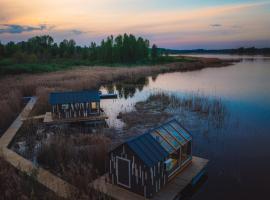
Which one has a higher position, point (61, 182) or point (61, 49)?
point (61, 49)

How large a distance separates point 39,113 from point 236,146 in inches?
486

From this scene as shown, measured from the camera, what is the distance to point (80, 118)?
1274 centimetres

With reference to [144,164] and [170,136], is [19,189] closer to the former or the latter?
[144,164]

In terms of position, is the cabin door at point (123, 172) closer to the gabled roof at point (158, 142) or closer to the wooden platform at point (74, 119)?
the gabled roof at point (158, 142)

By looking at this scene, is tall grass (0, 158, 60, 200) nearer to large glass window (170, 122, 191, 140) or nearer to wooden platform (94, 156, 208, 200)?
wooden platform (94, 156, 208, 200)

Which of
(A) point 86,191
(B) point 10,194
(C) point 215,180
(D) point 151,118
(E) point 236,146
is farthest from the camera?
(D) point 151,118

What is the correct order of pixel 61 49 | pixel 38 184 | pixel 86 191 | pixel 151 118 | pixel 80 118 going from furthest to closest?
pixel 61 49
pixel 151 118
pixel 80 118
pixel 38 184
pixel 86 191

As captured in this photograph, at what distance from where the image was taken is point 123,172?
18.9 feet

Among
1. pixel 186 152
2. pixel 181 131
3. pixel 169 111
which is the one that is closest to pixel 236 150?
pixel 186 152

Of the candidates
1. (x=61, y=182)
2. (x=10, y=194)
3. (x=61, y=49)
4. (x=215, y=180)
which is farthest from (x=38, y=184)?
(x=61, y=49)

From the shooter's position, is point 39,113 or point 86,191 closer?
point 86,191

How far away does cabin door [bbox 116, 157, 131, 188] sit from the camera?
562 cm

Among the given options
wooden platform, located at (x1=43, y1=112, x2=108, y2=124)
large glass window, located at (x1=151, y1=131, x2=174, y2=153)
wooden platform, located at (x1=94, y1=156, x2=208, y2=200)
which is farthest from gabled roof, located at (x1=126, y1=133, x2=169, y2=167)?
wooden platform, located at (x1=43, y1=112, x2=108, y2=124)

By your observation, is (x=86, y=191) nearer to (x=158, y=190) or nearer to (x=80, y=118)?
(x=158, y=190)
